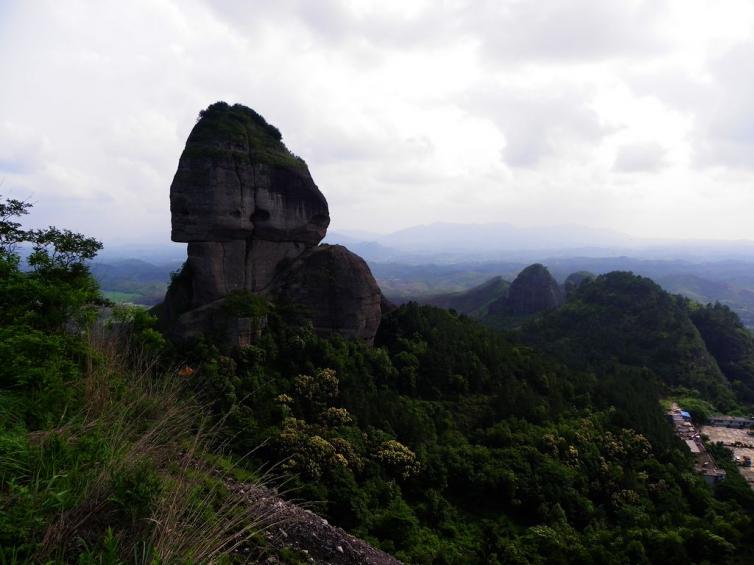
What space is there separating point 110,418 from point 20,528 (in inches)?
91.2

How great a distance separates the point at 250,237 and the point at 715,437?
1360 inches

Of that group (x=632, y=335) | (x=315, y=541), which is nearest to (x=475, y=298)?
(x=632, y=335)

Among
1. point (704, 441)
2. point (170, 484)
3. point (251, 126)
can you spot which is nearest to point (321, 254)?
point (251, 126)

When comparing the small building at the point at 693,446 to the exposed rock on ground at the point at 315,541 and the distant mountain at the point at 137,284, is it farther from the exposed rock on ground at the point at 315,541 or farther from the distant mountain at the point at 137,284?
the distant mountain at the point at 137,284

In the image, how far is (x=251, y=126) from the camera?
2114cm

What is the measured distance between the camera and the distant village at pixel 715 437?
2508 cm

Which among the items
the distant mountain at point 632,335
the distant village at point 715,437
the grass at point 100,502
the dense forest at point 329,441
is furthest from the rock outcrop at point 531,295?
the grass at point 100,502

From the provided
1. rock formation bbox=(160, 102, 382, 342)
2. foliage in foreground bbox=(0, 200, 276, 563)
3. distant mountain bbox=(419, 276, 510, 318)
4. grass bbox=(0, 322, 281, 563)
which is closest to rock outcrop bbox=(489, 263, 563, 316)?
distant mountain bbox=(419, 276, 510, 318)

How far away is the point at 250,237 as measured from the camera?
20859 mm

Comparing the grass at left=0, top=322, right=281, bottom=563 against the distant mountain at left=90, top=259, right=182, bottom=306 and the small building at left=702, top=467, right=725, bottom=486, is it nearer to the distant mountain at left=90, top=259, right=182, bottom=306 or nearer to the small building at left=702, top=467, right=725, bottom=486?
the small building at left=702, top=467, right=725, bottom=486

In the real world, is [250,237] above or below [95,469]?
above

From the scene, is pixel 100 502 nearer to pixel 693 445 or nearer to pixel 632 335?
pixel 693 445

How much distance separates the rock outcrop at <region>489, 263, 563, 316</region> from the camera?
7100cm

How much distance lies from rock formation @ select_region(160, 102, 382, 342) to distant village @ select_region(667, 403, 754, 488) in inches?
806
